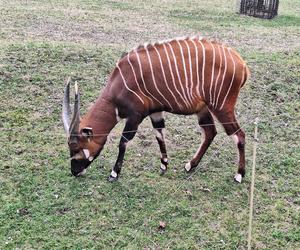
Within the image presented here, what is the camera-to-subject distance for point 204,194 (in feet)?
18.0

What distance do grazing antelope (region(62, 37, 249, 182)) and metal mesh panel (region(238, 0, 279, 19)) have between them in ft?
33.5

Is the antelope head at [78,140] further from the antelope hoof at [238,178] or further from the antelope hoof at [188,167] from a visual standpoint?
the antelope hoof at [238,178]

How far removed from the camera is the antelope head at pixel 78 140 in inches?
198

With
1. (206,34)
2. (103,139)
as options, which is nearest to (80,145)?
(103,139)

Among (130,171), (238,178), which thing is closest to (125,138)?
(130,171)

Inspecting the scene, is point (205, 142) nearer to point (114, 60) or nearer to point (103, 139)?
point (103, 139)

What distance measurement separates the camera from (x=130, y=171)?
5.84 m

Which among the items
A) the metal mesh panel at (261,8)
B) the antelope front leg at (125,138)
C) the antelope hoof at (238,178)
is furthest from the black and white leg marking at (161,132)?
the metal mesh panel at (261,8)

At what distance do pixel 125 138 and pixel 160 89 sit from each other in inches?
27.4

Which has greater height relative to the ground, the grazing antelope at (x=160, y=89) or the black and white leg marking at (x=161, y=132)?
the grazing antelope at (x=160, y=89)

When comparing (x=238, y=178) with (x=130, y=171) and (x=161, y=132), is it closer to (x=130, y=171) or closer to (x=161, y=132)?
(x=161, y=132)

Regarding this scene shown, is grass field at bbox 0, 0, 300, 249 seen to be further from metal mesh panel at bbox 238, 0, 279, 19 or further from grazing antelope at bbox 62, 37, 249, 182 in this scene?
metal mesh panel at bbox 238, 0, 279, 19

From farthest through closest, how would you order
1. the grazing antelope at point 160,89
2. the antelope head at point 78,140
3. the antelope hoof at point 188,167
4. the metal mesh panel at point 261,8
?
the metal mesh panel at point 261,8 < the antelope hoof at point 188,167 < the grazing antelope at point 160,89 < the antelope head at point 78,140

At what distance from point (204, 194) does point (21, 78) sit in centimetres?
408
